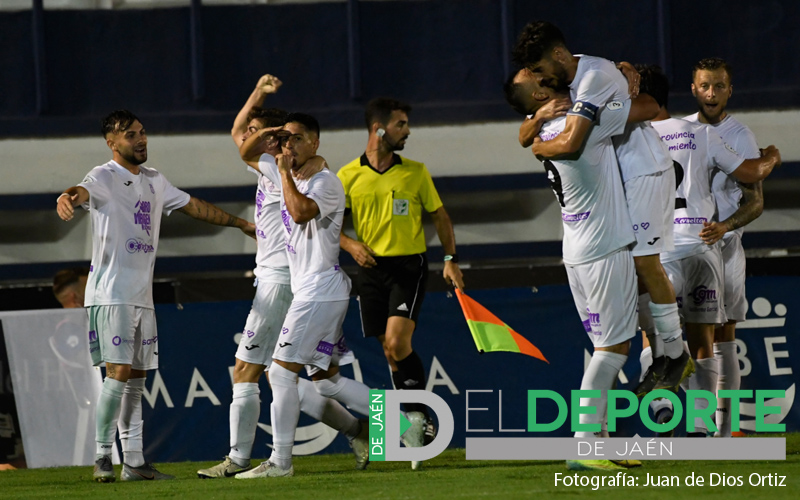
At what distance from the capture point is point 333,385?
7062 mm

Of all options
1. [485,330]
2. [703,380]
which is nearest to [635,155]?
[485,330]

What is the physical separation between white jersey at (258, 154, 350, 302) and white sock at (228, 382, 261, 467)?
2.52 ft

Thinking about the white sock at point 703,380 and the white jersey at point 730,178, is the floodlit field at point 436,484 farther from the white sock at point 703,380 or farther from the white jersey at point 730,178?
the white jersey at point 730,178

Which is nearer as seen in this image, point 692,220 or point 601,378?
point 601,378

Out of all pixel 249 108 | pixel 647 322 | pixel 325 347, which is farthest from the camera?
pixel 249 108

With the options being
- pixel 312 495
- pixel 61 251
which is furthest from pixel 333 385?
pixel 61 251

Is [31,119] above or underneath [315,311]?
above

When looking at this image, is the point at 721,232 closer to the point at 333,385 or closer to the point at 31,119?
the point at 333,385

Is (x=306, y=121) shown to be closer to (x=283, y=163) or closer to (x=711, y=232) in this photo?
(x=283, y=163)

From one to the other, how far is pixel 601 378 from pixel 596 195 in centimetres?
94

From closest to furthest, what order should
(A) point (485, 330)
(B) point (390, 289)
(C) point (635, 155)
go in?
(C) point (635, 155), (A) point (485, 330), (B) point (390, 289)

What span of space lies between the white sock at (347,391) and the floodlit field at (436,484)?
1.39ft

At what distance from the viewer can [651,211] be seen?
18.9ft

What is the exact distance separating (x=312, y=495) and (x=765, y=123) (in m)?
8.24
